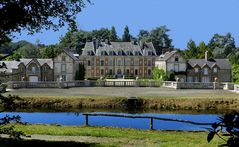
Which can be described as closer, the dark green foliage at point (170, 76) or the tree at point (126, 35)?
the dark green foliage at point (170, 76)

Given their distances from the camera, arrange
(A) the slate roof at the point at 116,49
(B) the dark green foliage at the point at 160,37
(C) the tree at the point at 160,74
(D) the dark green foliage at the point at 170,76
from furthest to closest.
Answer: (B) the dark green foliage at the point at 160,37 → (A) the slate roof at the point at 116,49 → (C) the tree at the point at 160,74 → (D) the dark green foliage at the point at 170,76

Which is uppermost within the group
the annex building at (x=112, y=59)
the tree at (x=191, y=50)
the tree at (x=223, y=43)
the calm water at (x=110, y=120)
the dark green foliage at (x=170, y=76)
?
the tree at (x=223, y=43)

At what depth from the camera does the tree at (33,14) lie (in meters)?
7.20

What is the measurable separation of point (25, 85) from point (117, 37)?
72.4 meters

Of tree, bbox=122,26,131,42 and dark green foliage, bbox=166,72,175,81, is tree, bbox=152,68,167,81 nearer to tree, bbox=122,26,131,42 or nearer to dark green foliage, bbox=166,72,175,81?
dark green foliage, bbox=166,72,175,81

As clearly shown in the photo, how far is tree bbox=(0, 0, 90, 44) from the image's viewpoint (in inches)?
284

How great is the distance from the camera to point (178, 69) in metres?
64.8

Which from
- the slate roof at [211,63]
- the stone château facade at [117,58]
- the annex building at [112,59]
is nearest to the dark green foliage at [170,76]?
the annex building at [112,59]

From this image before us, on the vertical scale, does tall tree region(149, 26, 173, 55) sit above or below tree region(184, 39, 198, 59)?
above

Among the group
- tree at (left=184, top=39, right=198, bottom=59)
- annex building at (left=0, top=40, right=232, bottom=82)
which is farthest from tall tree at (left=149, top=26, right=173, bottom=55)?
annex building at (left=0, top=40, right=232, bottom=82)

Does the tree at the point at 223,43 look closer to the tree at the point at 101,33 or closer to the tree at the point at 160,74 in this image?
the tree at the point at 101,33

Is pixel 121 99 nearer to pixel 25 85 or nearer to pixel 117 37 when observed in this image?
pixel 25 85

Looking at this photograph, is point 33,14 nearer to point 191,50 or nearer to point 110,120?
point 110,120

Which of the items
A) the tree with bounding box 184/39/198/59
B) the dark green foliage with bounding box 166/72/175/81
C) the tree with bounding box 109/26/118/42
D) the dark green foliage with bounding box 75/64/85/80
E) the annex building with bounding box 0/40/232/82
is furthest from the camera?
the tree with bounding box 109/26/118/42
